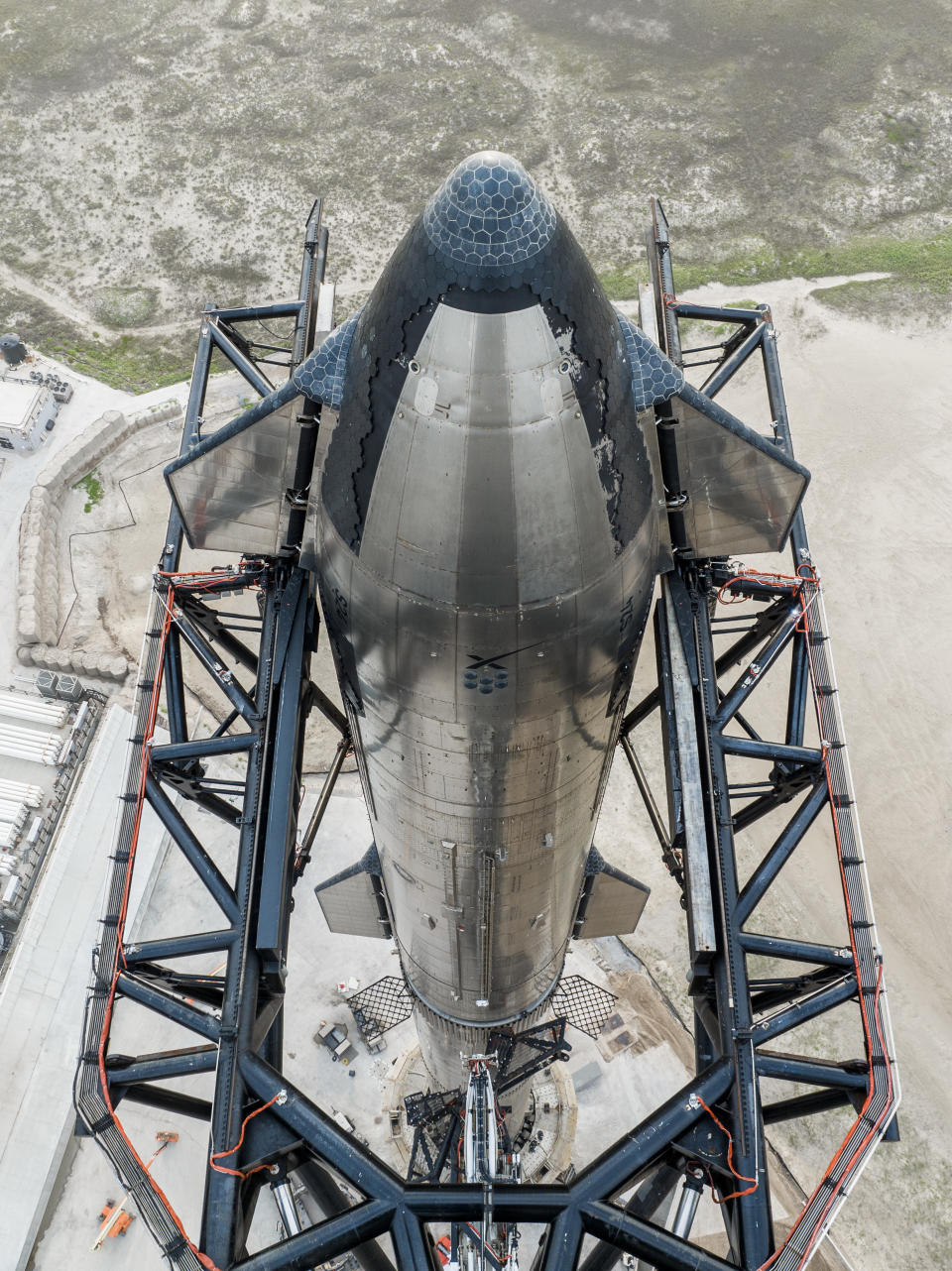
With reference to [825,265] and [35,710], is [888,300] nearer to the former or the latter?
[825,265]

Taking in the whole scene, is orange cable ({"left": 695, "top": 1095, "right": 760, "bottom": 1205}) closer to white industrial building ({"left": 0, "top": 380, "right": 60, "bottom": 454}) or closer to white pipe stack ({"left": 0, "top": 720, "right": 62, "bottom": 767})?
white pipe stack ({"left": 0, "top": 720, "right": 62, "bottom": 767})

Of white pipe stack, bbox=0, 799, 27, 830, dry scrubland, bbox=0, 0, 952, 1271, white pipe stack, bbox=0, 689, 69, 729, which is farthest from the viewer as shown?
dry scrubland, bbox=0, 0, 952, 1271

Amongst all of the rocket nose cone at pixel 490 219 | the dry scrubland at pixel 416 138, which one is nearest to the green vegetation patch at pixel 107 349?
the dry scrubland at pixel 416 138

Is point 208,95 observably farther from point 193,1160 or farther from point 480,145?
point 193,1160

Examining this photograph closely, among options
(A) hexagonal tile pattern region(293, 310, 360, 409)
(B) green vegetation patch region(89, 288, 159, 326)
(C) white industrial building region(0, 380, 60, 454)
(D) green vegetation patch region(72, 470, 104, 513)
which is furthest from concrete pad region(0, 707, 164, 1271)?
(B) green vegetation patch region(89, 288, 159, 326)

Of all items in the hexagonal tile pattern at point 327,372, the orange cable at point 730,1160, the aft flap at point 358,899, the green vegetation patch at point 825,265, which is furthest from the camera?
the green vegetation patch at point 825,265

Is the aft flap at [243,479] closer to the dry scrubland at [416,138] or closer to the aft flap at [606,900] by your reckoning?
the aft flap at [606,900]
